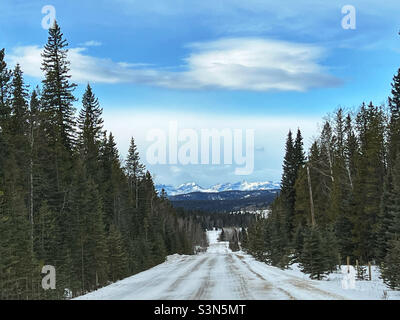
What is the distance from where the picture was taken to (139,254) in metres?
49.8

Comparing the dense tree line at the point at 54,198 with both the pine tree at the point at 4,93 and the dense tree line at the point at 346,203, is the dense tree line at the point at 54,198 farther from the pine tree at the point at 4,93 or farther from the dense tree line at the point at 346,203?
the dense tree line at the point at 346,203

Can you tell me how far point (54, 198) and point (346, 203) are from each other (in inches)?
1108

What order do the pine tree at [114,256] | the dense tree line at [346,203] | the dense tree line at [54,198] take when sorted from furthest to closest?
the pine tree at [114,256] < the dense tree line at [346,203] < the dense tree line at [54,198]

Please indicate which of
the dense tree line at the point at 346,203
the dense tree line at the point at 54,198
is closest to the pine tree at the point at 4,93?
the dense tree line at the point at 54,198

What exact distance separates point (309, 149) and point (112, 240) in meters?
32.9

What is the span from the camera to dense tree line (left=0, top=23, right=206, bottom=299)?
2247 cm

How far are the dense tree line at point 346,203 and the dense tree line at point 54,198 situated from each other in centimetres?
1608

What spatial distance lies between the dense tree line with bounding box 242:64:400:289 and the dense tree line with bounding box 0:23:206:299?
52.8ft

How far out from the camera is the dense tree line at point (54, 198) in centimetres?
2247

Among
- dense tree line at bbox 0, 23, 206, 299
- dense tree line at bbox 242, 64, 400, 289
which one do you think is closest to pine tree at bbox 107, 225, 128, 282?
dense tree line at bbox 0, 23, 206, 299

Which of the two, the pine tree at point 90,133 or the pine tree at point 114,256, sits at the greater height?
the pine tree at point 90,133

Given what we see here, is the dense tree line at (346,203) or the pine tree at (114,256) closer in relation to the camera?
the dense tree line at (346,203)
